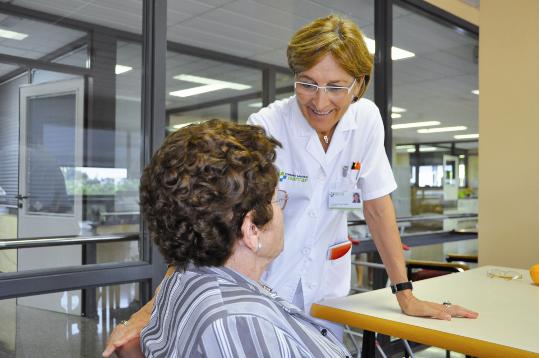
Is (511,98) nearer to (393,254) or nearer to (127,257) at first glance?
(393,254)

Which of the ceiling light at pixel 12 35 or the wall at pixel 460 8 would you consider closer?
the ceiling light at pixel 12 35

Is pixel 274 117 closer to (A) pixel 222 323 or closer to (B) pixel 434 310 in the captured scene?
(B) pixel 434 310

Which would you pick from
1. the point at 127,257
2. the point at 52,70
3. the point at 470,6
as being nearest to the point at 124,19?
the point at 52,70

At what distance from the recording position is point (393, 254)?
5.02ft

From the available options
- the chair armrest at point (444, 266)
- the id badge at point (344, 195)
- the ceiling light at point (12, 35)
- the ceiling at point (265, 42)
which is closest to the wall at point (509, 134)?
the chair armrest at point (444, 266)

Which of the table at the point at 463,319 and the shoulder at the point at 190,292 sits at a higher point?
the shoulder at the point at 190,292

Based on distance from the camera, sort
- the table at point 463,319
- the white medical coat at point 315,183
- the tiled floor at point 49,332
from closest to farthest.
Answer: the table at point 463,319 → the white medical coat at point 315,183 → the tiled floor at point 49,332

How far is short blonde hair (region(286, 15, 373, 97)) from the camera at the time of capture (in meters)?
1.35

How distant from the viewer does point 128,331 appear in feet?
2.94

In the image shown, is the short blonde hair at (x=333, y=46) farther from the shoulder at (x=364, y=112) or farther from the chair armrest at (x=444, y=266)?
the chair armrest at (x=444, y=266)

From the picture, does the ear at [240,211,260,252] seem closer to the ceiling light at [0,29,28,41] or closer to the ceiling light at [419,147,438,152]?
the ceiling light at [0,29,28,41]

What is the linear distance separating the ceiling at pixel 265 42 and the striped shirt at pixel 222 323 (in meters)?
1.80

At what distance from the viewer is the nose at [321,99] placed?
140 centimetres

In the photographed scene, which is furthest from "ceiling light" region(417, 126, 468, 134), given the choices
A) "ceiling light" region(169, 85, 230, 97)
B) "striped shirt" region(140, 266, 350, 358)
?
"striped shirt" region(140, 266, 350, 358)
